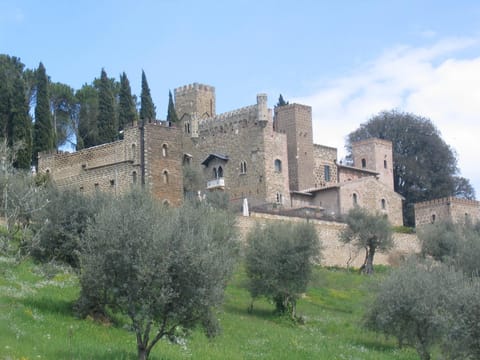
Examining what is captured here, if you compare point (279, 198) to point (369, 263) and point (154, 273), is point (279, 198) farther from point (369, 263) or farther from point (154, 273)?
point (154, 273)

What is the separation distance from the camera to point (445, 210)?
72.8 meters

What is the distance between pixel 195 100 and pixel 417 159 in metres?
23.6

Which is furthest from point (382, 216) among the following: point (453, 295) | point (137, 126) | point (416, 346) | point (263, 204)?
point (453, 295)

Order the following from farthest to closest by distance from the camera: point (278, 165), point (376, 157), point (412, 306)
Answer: point (376, 157)
point (278, 165)
point (412, 306)

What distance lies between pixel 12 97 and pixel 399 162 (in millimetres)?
39928

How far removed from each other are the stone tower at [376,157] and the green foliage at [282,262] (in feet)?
134

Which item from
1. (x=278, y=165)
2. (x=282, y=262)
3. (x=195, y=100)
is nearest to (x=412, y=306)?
(x=282, y=262)

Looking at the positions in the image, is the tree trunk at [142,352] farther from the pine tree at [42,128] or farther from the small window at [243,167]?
the small window at [243,167]

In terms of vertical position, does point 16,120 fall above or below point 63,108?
below

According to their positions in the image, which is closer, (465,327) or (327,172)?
(465,327)

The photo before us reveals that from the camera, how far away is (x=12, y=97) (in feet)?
209

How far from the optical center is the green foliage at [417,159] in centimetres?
8825

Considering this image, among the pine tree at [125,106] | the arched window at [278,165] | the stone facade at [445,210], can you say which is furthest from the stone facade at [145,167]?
the stone facade at [445,210]

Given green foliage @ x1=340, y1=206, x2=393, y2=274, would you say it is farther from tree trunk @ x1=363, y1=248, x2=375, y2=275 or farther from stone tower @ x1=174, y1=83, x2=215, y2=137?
stone tower @ x1=174, y1=83, x2=215, y2=137
